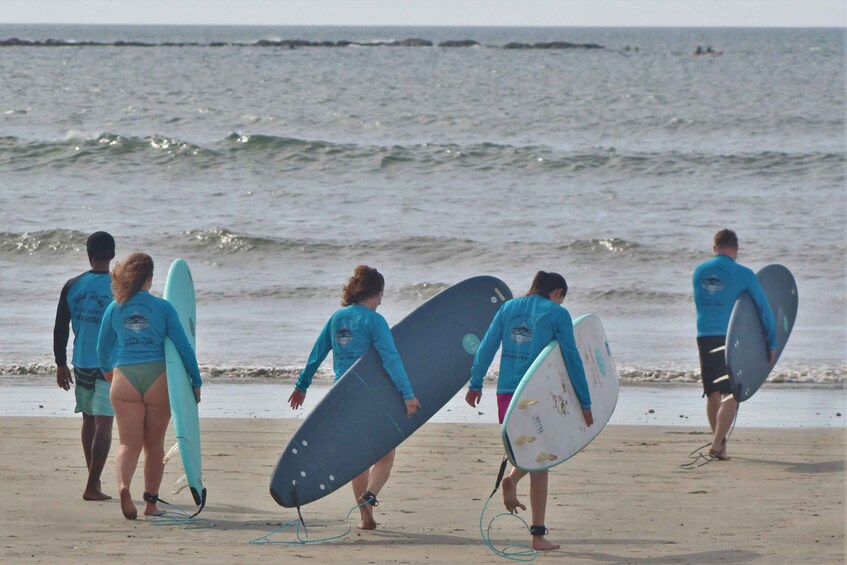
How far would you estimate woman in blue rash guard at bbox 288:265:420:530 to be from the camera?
18.6 ft

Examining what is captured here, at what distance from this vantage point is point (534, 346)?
213 inches

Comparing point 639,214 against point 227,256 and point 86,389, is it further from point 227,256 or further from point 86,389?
point 86,389

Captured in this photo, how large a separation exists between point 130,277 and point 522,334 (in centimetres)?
191

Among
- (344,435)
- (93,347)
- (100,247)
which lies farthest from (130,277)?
(344,435)

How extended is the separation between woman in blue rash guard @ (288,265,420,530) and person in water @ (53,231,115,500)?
1.12m

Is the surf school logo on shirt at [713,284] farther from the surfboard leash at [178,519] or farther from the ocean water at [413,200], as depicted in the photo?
the surfboard leash at [178,519]

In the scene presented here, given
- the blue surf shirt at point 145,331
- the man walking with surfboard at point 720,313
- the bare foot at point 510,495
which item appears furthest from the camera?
the man walking with surfboard at point 720,313

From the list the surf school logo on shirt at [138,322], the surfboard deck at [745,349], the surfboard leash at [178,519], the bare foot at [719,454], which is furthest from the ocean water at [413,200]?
the surf school logo on shirt at [138,322]

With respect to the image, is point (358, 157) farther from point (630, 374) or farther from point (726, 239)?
point (726, 239)

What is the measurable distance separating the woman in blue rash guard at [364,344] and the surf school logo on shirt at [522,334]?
1.92 ft

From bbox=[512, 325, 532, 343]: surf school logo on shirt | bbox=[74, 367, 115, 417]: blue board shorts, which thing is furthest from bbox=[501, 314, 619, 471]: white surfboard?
bbox=[74, 367, 115, 417]: blue board shorts

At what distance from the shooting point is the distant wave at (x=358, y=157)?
89.9 feet

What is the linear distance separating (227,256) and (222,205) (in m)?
5.14

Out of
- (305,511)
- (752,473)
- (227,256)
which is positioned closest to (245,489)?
(305,511)
